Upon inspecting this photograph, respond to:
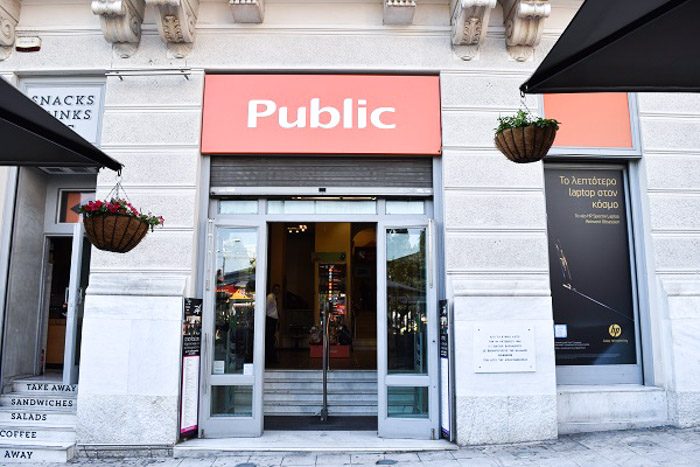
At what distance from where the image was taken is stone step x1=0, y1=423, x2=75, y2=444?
6133 millimetres

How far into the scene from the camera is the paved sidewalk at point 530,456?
5562 millimetres

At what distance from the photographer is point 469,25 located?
22.4 feet

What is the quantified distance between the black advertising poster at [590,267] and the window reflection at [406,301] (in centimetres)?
179

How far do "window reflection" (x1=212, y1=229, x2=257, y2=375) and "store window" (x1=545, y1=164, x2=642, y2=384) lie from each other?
401 cm

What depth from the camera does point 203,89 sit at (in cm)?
701

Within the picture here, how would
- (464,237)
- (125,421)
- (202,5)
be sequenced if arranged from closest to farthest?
1. (125,421)
2. (464,237)
3. (202,5)

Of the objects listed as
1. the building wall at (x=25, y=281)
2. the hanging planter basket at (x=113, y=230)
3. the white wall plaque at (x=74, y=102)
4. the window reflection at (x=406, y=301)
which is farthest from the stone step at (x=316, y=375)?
the white wall plaque at (x=74, y=102)

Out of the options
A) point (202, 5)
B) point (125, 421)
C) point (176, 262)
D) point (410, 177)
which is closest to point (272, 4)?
point (202, 5)

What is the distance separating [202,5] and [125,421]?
217 inches

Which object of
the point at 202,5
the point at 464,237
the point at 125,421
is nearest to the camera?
the point at 125,421

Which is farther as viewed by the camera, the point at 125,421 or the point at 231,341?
the point at 231,341

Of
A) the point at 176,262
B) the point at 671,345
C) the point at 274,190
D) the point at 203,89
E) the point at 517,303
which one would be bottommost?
the point at 671,345

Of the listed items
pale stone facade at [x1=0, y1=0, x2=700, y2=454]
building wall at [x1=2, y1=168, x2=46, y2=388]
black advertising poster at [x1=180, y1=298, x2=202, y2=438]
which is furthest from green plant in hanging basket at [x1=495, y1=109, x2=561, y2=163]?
building wall at [x1=2, y1=168, x2=46, y2=388]

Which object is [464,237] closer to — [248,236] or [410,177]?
[410,177]
